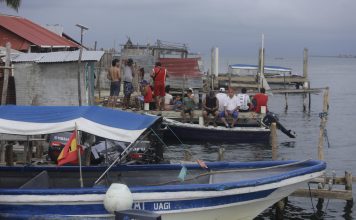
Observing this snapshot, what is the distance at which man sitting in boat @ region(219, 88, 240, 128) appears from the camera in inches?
940

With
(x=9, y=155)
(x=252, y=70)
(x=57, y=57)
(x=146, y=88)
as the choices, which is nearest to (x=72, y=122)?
(x=9, y=155)

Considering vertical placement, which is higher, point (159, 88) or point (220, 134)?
point (159, 88)

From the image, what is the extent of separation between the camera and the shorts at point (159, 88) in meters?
23.7

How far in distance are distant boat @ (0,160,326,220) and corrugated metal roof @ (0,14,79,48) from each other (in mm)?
16546

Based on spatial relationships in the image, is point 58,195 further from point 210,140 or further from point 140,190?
point 210,140

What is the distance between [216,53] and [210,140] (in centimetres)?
2163

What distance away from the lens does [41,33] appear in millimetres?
30734

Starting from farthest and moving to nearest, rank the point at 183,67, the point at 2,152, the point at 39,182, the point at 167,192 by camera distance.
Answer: the point at 183,67, the point at 2,152, the point at 39,182, the point at 167,192

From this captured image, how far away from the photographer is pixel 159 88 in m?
24.2

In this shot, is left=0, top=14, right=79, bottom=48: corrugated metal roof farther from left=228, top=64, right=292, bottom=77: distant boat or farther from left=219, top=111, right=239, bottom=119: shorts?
left=228, top=64, right=292, bottom=77: distant boat

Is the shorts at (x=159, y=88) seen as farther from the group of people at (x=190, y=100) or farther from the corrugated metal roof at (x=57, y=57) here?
the corrugated metal roof at (x=57, y=57)

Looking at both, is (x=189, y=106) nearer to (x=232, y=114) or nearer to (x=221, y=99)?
(x=221, y=99)

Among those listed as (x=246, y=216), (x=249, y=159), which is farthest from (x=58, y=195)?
(x=249, y=159)

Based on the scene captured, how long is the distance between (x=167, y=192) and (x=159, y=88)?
46.1 feet
